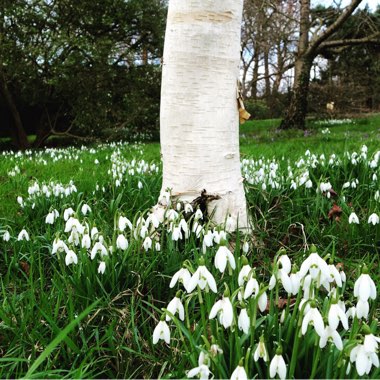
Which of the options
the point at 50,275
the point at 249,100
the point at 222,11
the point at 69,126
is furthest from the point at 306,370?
the point at 249,100

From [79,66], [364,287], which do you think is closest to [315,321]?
[364,287]

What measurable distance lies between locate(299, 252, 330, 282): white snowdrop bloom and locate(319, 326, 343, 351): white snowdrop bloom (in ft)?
0.62

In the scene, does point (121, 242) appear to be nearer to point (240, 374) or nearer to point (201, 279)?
point (201, 279)

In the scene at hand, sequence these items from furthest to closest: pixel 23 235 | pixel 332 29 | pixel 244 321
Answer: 1. pixel 332 29
2. pixel 23 235
3. pixel 244 321

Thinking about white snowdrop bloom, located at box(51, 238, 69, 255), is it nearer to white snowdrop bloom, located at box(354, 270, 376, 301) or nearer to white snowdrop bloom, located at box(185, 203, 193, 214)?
white snowdrop bloom, located at box(185, 203, 193, 214)

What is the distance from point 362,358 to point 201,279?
1.78 feet

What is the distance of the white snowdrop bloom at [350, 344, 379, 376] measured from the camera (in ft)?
3.82

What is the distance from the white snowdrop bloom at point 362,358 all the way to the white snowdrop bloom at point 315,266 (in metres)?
0.27

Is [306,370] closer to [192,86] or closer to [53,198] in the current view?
[192,86]

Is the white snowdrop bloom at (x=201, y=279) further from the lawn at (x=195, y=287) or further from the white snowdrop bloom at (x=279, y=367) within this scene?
the white snowdrop bloom at (x=279, y=367)

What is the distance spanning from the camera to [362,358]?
1172mm

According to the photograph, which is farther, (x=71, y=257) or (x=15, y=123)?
(x=15, y=123)

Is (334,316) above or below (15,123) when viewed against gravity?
below

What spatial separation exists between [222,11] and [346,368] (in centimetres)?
211
